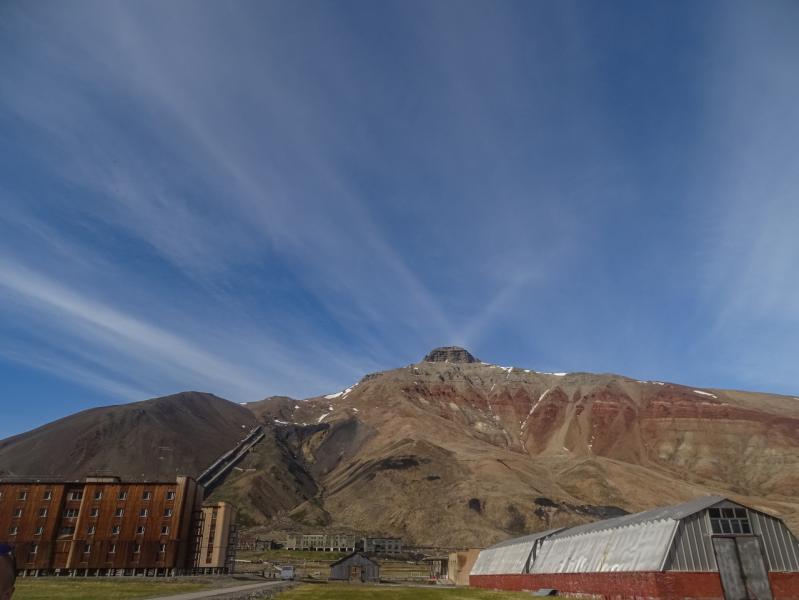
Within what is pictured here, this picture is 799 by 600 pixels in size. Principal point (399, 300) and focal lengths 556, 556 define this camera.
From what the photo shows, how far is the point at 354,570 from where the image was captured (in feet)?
271

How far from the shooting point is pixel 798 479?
171750mm

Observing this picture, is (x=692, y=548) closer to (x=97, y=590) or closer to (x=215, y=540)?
(x=97, y=590)

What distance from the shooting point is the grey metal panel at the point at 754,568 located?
33.7 m

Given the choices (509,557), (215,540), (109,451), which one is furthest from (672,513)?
(109,451)

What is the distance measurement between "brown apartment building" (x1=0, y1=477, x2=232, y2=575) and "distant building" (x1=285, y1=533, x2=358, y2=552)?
1927 inches

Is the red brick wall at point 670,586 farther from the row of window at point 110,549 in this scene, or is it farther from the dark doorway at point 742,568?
the row of window at point 110,549

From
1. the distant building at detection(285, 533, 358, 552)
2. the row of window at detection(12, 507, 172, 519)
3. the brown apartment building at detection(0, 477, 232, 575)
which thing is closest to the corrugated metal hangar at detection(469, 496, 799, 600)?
the brown apartment building at detection(0, 477, 232, 575)

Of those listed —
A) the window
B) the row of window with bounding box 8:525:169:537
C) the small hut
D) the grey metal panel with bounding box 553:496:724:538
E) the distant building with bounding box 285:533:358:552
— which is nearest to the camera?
the window

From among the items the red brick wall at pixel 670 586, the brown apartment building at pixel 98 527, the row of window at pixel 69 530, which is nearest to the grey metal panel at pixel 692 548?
the red brick wall at pixel 670 586

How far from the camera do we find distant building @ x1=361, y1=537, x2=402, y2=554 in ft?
400

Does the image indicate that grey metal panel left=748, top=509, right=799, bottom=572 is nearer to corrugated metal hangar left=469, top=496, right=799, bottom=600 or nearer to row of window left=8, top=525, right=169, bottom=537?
corrugated metal hangar left=469, top=496, right=799, bottom=600

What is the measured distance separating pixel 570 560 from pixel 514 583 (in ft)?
43.3

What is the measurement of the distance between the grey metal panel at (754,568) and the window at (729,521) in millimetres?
585

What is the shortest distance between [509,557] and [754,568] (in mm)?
33226
